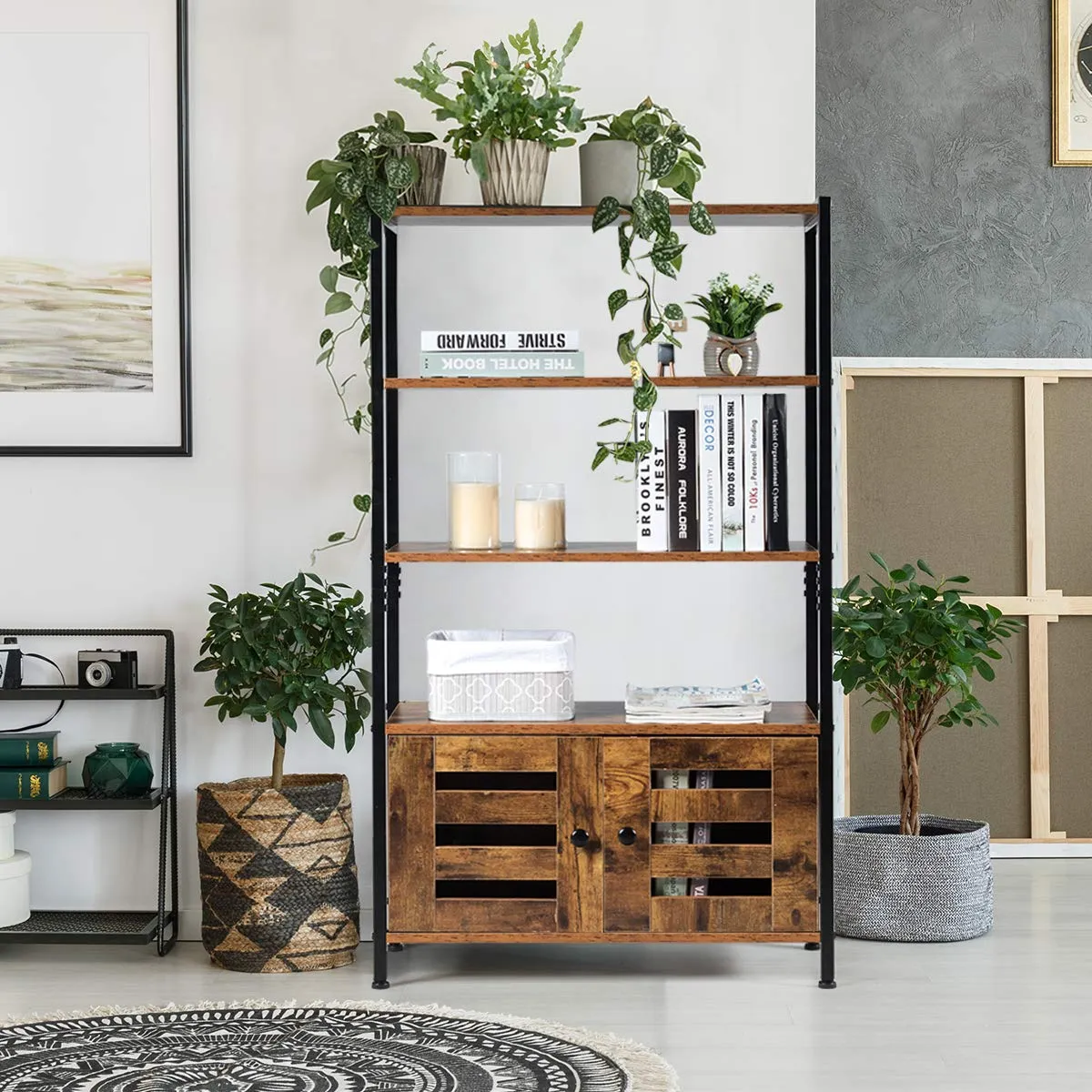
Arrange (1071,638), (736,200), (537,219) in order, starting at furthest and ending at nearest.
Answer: (1071,638)
(736,200)
(537,219)

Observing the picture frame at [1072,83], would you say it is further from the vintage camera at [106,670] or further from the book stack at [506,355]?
the vintage camera at [106,670]

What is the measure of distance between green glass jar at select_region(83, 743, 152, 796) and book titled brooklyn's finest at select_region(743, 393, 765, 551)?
1539 millimetres

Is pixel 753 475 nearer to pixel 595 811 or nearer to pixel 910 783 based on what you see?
pixel 595 811

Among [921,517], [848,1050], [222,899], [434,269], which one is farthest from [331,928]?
[921,517]

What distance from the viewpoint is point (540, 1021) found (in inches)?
114

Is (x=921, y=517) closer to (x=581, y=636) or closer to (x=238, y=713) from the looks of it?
(x=581, y=636)

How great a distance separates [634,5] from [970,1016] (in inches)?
97.7

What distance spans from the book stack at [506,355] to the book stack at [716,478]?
0.76 feet

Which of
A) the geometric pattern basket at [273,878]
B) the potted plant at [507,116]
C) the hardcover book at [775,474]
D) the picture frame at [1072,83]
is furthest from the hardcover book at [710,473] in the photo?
the picture frame at [1072,83]

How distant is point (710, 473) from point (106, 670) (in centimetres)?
153

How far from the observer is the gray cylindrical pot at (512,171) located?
10.4 ft

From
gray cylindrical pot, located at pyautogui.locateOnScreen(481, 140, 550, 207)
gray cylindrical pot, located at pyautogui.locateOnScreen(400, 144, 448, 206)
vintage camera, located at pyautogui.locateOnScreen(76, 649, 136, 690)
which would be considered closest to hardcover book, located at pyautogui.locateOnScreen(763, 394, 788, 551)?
gray cylindrical pot, located at pyautogui.locateOnScreen(481, 140, 550, 207)

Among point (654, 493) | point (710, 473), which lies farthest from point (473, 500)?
point (710, 473)

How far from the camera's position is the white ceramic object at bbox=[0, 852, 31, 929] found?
3367 mm
